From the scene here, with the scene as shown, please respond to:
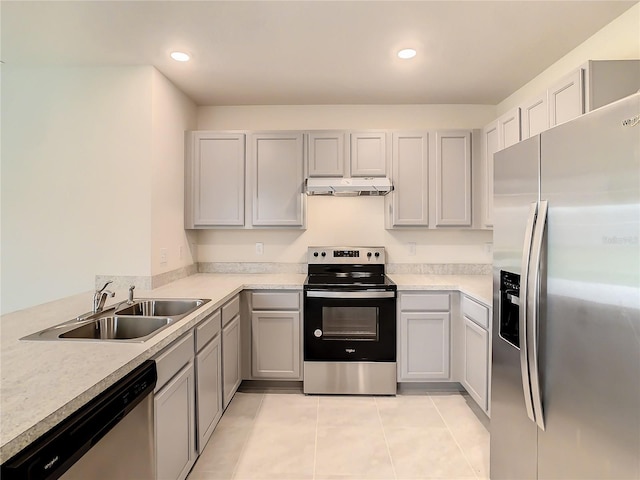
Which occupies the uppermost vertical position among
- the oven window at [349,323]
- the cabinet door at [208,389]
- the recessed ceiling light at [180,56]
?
the recessed ceiling light at [180,56]

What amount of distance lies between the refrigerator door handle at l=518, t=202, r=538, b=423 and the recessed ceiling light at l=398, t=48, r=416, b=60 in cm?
148

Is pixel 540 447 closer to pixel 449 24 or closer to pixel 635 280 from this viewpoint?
pixel 635 280

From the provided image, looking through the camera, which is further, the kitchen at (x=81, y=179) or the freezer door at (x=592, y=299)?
the kitchen at (x=81, y=179)

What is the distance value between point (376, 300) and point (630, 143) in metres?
2.02

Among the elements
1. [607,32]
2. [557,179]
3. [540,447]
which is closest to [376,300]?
[540,447]

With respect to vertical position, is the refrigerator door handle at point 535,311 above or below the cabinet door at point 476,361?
above

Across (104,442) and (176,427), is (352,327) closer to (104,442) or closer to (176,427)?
(176,427)

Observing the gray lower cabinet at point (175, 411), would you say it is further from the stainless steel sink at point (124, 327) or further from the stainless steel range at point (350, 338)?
the stainless steel range at point (350, 338)

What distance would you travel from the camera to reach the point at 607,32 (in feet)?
6.69

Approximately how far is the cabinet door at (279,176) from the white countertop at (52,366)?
1106 mm

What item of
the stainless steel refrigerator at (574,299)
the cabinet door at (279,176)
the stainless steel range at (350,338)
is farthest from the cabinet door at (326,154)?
the stainless steel refrigerator at (574,299)

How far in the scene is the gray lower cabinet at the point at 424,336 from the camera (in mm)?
2859

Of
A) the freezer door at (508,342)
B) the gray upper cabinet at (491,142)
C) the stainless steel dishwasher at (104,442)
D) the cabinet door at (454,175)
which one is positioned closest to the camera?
the stainless steel dishwasher at (104,442)

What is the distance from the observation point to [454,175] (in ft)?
10.3
